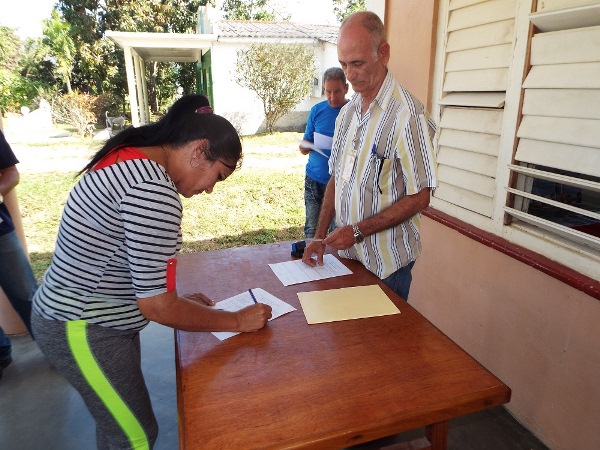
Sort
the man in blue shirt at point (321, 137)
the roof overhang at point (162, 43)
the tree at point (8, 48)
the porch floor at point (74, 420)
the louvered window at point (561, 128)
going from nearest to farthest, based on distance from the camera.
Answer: the louvered window at point (561, 128)
the porch floor at point (74, 420)
the man in blue shirt at point (321, 137)
the roof overhang at point (162, 43)
the tree at point (8, 48)

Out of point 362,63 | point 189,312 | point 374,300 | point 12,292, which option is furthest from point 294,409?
point 12,292

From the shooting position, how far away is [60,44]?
53.5 feet

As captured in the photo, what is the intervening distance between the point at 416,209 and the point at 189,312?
1.03 metres

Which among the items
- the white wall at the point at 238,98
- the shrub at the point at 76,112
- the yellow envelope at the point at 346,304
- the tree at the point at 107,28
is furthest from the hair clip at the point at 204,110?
the tree at the point at 107,28

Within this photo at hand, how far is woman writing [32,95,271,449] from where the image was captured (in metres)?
1.11

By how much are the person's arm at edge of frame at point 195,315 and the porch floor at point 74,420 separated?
119 cm

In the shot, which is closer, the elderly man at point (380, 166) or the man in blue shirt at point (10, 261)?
the elderly man at point (380, 166)

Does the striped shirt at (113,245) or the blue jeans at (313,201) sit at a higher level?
the striped shirt at (113,245)

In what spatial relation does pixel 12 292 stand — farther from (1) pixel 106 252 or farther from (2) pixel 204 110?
Result: (2) pixel 204 110

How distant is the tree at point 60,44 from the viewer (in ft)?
53.1

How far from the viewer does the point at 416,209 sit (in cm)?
180

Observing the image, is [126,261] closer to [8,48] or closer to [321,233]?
[321,233]

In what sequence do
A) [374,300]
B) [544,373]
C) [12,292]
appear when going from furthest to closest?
[12,292]
[544,373]
[374,300]

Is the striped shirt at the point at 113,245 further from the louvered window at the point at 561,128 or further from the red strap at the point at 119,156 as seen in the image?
the louvered window at the point at 561,128
